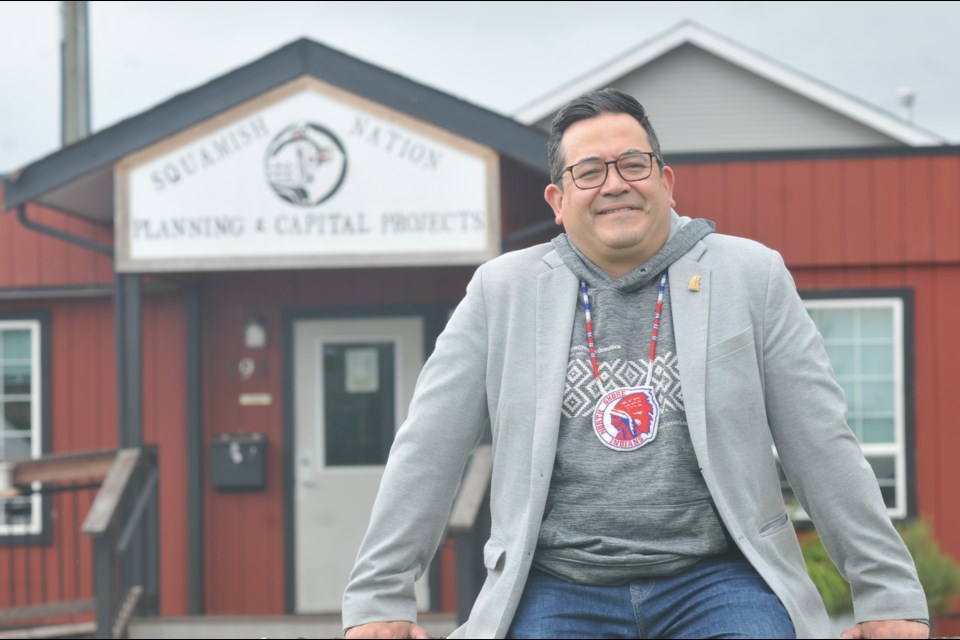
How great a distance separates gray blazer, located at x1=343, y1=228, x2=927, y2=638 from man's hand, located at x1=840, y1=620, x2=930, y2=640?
16mm

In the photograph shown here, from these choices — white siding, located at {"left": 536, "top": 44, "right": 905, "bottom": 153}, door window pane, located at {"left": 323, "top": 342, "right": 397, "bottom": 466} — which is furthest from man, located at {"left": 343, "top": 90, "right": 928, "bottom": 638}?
white siding, located at {"left": 536, "top": 44, "right": 905, "bottom": 153}

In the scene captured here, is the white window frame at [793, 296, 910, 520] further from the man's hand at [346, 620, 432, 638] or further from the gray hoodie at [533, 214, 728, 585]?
the man's hand at [346, 620, 432, 638]

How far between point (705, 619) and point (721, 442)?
0.31m

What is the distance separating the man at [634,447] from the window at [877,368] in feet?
20.9

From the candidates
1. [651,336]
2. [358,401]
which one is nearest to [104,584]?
[358,401]

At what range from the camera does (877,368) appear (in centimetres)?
859

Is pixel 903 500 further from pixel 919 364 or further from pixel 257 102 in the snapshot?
pixel 257 102

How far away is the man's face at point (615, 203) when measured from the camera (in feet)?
8.05

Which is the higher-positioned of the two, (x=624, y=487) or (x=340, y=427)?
(x=624, y=487)

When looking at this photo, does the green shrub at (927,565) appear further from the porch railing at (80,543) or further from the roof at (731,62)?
the roof at (731,62)

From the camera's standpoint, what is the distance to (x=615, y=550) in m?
2.30

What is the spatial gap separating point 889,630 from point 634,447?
547mm

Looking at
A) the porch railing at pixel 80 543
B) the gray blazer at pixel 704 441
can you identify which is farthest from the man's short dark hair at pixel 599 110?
the porch railing at pixel 80 543

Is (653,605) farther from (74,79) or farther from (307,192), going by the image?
(74,79)
